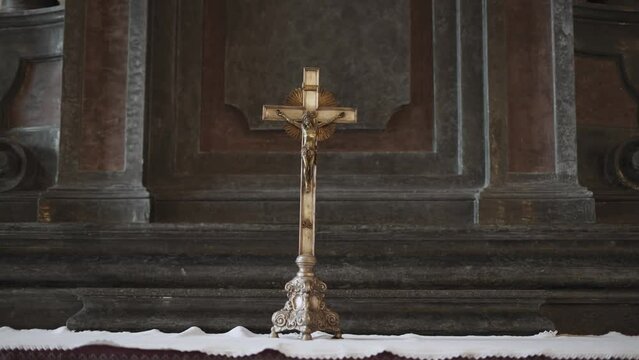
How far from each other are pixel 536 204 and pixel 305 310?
1.93m

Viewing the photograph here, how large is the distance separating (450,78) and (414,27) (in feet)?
1.25

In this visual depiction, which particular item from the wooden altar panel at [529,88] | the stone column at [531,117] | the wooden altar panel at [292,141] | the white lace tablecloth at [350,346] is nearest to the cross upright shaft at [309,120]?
the white lace tablecloth at [350,346]

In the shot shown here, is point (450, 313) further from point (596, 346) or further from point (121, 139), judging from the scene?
point (121, 139)

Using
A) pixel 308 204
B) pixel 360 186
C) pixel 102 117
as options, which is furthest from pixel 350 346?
pixel 102 117

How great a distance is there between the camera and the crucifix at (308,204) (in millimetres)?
3791

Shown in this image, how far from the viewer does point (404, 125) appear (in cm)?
559

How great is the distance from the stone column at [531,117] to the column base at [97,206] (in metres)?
1.87

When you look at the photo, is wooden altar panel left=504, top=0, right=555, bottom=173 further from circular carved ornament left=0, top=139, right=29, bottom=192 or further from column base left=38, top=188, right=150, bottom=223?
circular carved ornament left=0, top=139, right=29, bottom=192

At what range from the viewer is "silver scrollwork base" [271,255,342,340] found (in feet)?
12.3

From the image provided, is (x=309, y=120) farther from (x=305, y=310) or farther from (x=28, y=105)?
(x=28, y=105)

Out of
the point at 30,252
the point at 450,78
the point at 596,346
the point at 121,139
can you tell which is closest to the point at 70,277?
the point at 30,252

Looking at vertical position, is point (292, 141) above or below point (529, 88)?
below

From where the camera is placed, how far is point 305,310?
377 centimetres

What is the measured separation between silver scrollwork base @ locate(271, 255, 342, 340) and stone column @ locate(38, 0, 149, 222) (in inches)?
64.7
